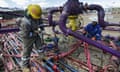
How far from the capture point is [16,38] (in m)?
8.94

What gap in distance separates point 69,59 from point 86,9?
2636 millimetres

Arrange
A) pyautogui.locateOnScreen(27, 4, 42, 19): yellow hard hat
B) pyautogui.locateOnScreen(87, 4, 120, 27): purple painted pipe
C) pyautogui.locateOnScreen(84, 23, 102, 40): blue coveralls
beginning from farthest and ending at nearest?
pyautogui.locateOnScreen(84, 23, 102, 40): blue coveralls, pyautogui.locateOnScreen(27, 4, 42, 19): yellow hard hat, pyautogui.locateOnScreen(87, 4, 120, 27): purple painted pipe

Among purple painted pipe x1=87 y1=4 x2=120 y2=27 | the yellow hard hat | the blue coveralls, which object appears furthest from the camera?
the blue coveralls

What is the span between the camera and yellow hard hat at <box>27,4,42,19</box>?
449 centimetres

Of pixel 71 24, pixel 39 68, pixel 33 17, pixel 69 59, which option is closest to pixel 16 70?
pixel 39 68

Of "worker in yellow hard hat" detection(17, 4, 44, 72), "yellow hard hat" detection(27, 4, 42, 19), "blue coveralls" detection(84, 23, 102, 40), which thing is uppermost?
"yellow hard hat" detection(27, 4, 42, 19)

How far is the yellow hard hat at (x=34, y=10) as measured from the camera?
4492 millimetres

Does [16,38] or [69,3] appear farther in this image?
[16,38]

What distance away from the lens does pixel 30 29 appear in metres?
5.02

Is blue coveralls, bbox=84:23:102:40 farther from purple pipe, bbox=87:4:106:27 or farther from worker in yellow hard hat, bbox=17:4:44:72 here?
purple pipe, bbox=87:4:106:27

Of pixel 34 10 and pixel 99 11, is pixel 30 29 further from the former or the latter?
pixel 99 11

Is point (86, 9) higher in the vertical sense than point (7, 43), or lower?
higher

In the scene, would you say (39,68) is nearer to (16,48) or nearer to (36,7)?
(36,7)

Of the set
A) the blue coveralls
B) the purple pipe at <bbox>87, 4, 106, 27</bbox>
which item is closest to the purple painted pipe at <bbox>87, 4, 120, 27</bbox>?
the purple pipe at <bbox>87, 4, 106, 27</bbox>
